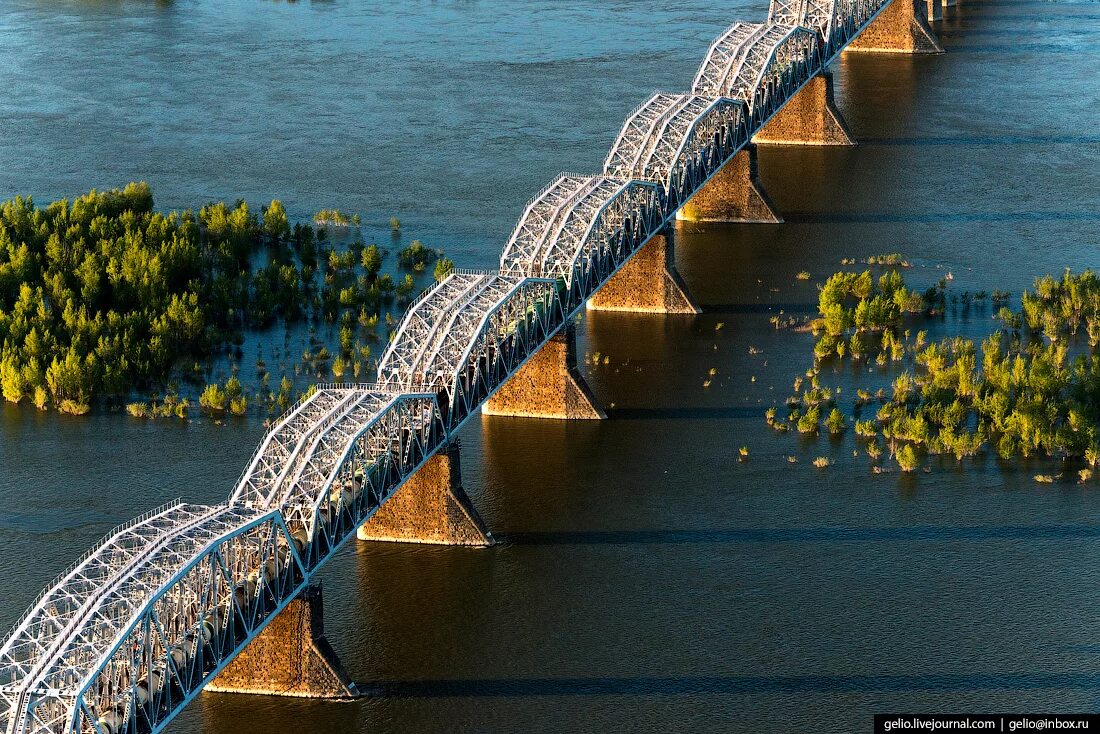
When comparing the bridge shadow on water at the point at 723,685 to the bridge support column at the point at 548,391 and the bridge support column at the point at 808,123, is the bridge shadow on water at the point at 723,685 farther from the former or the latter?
the bridge support column at the point at 808,123

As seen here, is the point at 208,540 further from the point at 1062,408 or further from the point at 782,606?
the point at 1062,408

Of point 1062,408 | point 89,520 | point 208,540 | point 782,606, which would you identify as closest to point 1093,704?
point 782,606

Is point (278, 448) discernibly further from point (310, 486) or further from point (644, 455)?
point (644, 455)

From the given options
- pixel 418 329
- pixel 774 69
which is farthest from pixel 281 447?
pixel 774 69

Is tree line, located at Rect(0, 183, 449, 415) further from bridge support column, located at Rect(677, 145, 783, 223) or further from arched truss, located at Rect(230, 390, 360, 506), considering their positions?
arched truss, located at Rect(230, 390, 360, 506)

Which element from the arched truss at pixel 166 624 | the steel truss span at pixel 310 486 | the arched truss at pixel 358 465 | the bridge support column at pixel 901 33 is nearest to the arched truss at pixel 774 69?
the steel truss span at pixel 310 486

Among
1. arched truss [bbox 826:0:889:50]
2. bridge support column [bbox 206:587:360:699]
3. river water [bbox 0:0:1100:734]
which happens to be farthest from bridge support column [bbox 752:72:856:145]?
bridge support column [bbox 206:587:360:699]

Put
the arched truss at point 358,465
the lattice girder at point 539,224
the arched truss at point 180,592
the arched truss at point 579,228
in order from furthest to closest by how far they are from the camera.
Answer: the arched truss at point 579,228 < the lattice girder at point 539,224 < the arched truss at point 358,465 < the arched truss at point 180,592
